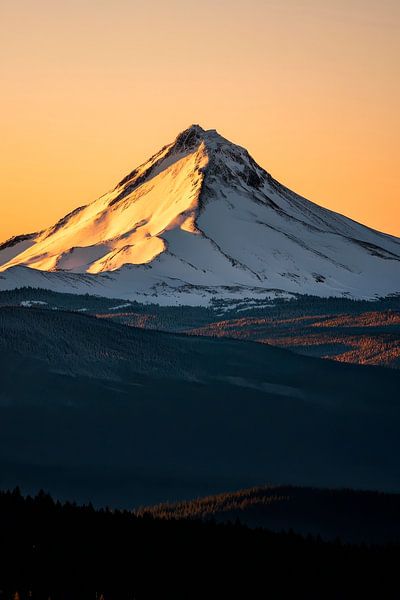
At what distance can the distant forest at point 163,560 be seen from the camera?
64375 mm

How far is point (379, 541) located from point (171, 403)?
7634 cm

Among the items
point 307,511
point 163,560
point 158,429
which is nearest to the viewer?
point 163,560

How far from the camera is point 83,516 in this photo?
80938 mm

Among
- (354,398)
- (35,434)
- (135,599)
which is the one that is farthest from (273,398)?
(135,599)

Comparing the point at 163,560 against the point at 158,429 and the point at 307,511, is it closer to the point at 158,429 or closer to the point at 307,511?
the point at 307,511

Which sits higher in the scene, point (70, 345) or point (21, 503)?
point (70, 345)

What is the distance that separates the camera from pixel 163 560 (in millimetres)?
72688

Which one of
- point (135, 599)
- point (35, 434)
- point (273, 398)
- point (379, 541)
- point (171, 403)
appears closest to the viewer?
point (135, 599)

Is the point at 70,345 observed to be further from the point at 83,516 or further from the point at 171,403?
the point at 83,516

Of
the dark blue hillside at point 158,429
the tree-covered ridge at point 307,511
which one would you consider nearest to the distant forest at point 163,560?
the tree-covered ridge at point 307,511

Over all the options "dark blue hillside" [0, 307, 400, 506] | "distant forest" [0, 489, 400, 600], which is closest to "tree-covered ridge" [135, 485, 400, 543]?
"dark blue hillside" [0, 307, 400, 506]

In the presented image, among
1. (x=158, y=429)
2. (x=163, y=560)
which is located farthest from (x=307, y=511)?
(x=158, y=429)

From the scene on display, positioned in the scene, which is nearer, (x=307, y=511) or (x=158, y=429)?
(x=307, y=511)

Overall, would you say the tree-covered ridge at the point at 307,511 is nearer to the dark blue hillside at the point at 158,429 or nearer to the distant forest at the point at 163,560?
the dark blue hillside at the point at 158,429
